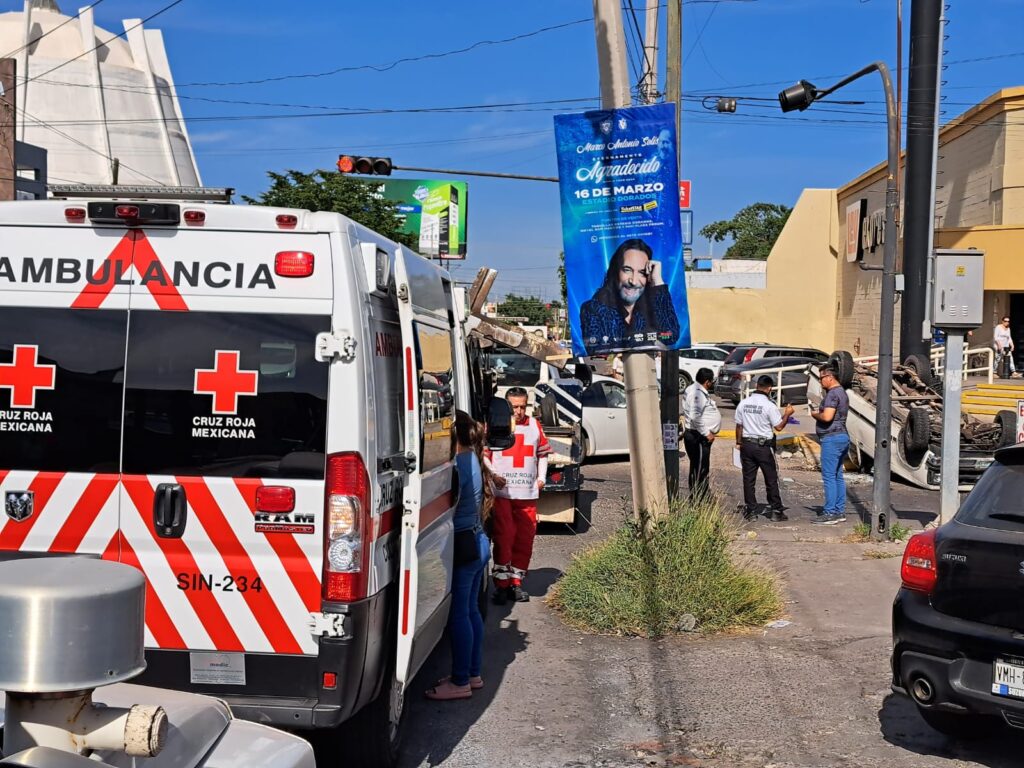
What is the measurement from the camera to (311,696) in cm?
477

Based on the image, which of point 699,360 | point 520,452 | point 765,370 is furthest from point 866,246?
point 520,452

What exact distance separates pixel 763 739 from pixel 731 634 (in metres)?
2.20

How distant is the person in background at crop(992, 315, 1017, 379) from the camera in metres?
28.1

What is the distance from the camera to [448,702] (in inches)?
268

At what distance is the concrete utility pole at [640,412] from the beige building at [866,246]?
645cm

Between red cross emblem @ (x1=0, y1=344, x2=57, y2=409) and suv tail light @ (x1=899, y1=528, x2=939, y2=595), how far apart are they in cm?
414

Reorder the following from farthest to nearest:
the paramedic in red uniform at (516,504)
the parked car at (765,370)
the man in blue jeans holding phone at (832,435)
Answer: the parked car at (765,370), the man in blue jeans holding phone at (832,435), the paramedic in red uniform at (516,504)

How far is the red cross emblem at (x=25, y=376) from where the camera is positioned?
4.91m

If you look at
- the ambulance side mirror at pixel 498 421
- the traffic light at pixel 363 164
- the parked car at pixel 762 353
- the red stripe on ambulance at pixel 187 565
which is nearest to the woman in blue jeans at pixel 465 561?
the ambulance side mirror at pixel 498 421

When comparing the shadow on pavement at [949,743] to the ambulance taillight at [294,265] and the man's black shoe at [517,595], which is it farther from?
the ambulance taillight at [294,265]

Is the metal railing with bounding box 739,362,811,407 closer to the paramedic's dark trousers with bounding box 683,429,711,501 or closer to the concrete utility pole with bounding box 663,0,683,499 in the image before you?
the paramedic's dark trousers with bounding box 683,429,711,501

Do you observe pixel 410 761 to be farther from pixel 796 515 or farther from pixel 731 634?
pixel 796 515

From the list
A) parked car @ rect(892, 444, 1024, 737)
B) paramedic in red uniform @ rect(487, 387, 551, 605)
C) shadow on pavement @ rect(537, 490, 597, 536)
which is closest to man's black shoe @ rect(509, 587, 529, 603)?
paramedic in red uniform @ rect(487, 387, 551, 605)

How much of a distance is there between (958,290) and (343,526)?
287 inches
